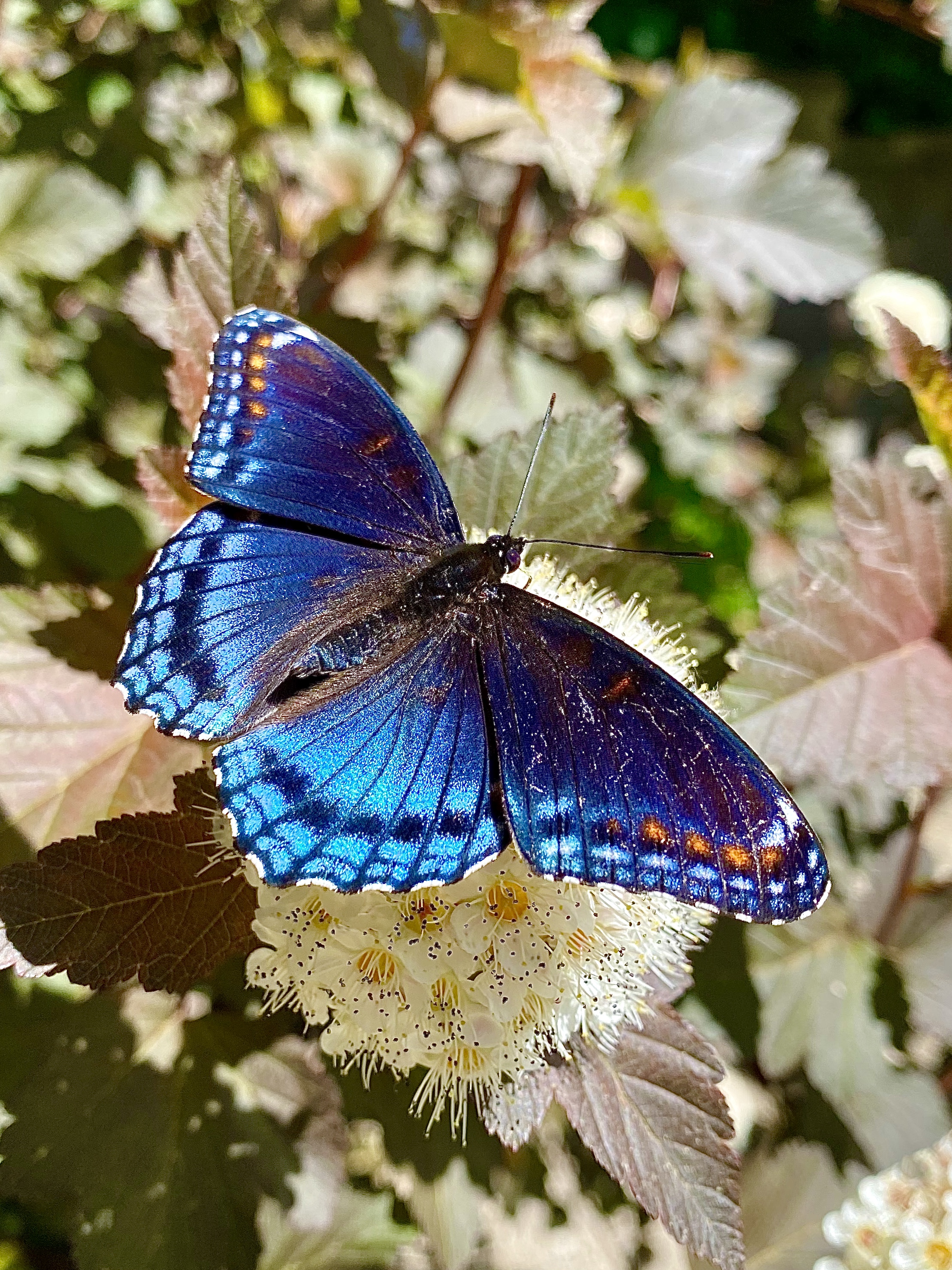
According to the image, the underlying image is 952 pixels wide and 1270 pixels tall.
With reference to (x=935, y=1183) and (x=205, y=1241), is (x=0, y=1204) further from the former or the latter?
(x=935, y=1183)

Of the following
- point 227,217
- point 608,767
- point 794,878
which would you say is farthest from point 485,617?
point 227,217

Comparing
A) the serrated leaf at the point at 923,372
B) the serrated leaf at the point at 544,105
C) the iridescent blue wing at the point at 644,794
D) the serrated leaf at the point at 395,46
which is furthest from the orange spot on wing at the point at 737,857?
the serrated leaf at the point at 395,46

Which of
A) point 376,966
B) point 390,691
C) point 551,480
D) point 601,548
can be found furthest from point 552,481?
point 376,966

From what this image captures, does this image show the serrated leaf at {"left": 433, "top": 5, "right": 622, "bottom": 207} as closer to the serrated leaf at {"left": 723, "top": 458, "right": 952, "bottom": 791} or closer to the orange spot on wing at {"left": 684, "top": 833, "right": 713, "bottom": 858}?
the serrated leaf at {"left": 723, "top": 458, "right": 952, "bottom": 791}

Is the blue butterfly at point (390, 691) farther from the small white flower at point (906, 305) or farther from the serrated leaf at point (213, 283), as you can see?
the small white flower at point (906, 305)

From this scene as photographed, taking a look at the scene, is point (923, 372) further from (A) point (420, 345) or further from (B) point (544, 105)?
(A) point (420, 345)

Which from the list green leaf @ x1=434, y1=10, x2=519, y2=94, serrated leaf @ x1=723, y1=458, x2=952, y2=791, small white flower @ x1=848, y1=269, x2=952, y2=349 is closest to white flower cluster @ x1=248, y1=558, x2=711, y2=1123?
serrated leaf @ x1=723, y1=458, x2=952, y2=791
